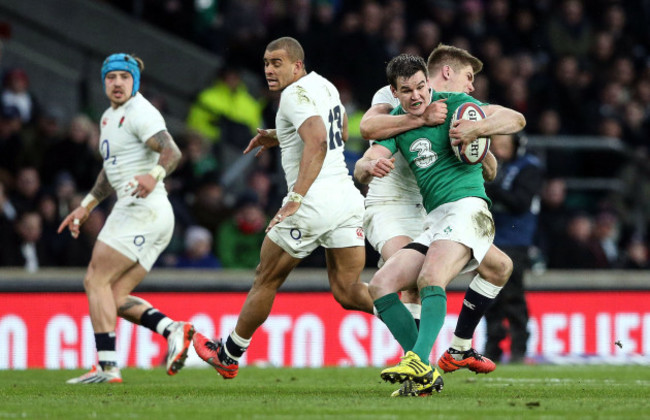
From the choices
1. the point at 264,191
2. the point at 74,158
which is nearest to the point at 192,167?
the point at 264,191

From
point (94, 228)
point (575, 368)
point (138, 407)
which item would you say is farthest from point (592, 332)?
point (138, 407)

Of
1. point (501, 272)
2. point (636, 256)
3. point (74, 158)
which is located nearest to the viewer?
point (501, 272)

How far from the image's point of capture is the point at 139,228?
33.8 feet

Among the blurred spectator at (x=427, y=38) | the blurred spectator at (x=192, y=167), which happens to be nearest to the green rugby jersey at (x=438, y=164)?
the blurred spectator at (x=192, y=167)

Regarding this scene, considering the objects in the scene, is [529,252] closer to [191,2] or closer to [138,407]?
[138,407]

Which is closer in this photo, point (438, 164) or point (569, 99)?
point (438, 164)

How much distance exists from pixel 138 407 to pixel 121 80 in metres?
3.84

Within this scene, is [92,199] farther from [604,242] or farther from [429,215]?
[604,242]

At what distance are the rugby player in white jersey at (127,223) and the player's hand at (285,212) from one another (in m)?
1.65

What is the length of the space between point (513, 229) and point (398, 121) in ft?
15.8

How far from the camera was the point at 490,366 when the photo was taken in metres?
8.80

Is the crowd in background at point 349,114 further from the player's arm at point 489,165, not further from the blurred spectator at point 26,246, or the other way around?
the player's arm at point 489,165

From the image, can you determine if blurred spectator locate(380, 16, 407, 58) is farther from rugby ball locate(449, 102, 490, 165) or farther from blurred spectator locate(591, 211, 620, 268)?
rugby ball locate(449, 102, 490, 165)

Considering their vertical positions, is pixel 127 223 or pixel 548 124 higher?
pixel 548 124
